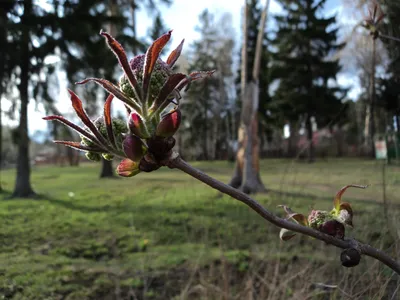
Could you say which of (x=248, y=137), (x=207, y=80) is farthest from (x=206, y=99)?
(x=248, y=137)

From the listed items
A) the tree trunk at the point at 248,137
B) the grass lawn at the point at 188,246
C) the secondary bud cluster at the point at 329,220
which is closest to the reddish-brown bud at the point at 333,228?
the secondary bud cluster at the point at 329,220

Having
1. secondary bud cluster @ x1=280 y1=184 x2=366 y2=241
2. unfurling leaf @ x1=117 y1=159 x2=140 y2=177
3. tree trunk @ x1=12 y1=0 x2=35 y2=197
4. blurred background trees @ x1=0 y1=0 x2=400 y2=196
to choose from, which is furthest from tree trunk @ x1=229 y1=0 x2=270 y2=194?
unfurling leaf @ x1=117 y1=159 x2=140 y2=177

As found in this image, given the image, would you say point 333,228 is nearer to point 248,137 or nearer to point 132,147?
point 132,147

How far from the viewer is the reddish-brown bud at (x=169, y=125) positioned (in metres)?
0.37

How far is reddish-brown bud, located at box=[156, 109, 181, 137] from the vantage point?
1.21 feet

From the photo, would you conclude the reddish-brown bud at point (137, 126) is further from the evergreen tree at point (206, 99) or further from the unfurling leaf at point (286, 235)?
the evergreen tree at point (206, 99)

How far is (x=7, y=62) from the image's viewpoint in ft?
21.4

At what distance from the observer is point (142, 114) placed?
38 cm

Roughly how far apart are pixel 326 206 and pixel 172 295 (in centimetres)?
134

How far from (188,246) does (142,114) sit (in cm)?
364

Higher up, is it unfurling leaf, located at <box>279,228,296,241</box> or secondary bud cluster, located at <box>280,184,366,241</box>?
secondary bud cluster, located at <box>280,184,366,241</box>

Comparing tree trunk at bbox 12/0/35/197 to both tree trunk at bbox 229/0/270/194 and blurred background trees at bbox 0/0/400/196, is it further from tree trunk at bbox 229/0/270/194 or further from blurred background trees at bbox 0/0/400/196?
tree trunk at bbox 229/0/270/194

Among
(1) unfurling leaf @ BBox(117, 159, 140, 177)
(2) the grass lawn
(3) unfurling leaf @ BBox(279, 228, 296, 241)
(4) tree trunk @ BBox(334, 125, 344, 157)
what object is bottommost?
(2) the grass lawn

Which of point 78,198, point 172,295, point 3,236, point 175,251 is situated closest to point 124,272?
point 172,295
